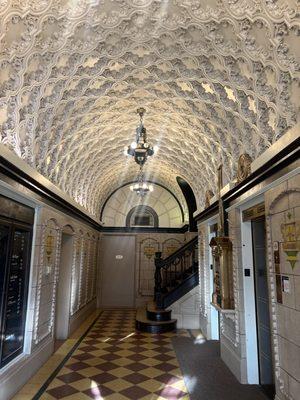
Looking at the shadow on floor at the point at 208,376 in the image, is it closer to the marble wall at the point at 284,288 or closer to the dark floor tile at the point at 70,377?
the marble wall at the point at 284,288

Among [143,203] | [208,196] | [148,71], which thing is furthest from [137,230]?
[148,71]

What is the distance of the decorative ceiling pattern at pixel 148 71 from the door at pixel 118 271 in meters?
5.36

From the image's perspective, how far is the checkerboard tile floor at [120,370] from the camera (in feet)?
13.0

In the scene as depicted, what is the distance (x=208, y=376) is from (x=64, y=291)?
3589 mm

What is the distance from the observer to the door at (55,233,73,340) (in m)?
6.59

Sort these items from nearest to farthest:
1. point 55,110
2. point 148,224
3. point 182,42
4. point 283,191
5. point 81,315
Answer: point 283,191, point 182,42, point 55,110, point 81,315, point 148,224

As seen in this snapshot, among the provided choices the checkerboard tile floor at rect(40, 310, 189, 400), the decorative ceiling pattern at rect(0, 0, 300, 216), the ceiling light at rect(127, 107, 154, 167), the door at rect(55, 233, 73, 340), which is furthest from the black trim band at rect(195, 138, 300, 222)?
the door at rect(55, 233, 73, 340)

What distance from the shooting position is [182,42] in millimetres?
3658

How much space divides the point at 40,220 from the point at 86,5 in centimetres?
303

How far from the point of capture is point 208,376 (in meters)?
4.55

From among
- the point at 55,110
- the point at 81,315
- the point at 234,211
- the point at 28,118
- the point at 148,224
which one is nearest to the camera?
the point at 28,118

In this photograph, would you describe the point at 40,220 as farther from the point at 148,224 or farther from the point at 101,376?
the point at 148,224

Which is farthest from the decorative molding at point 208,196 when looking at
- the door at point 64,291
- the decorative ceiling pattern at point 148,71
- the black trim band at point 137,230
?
the black trim band at point 137,230

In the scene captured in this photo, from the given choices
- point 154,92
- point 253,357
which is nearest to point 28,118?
point 154,92
